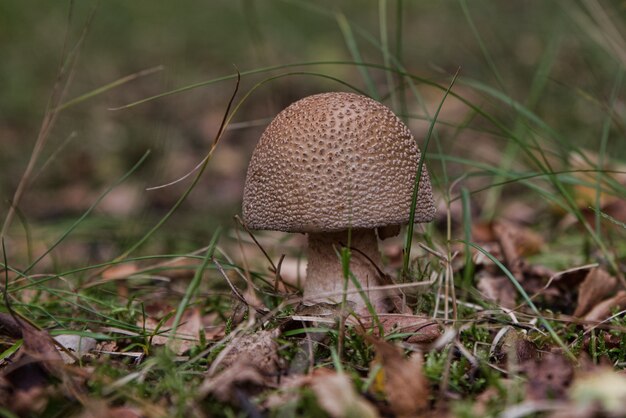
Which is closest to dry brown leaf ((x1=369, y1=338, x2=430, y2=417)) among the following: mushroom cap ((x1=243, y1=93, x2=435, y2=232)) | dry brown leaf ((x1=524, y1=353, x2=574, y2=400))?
dry brown leaf ((x1=524, y1=353, x2=574, y2=400))

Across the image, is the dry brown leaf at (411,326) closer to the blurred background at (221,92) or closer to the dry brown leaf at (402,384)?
the dry brown leaf at (402,384)

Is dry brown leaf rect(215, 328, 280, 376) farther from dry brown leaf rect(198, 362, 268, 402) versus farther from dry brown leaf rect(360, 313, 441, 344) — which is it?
dry brown leaf rect(360, 313, 441, 344)

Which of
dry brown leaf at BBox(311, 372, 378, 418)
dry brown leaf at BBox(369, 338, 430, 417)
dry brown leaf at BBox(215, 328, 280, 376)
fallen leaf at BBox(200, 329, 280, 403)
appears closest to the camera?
dry brown leaf at BBox(311, 372, 378, 418)

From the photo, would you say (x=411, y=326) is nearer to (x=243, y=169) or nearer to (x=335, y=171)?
(x=335, y=171)

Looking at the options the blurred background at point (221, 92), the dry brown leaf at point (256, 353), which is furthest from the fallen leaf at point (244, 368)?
the blurred background at point (221, 92)

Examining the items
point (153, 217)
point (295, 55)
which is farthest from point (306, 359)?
point (295, 55)

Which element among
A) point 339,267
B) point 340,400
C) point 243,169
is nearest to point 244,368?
point 340,400

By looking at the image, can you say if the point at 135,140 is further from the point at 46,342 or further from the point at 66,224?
the point at 46,342
